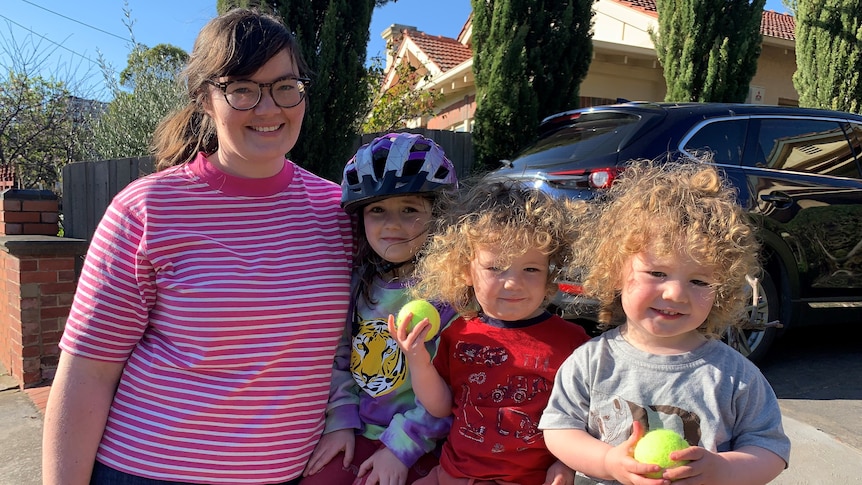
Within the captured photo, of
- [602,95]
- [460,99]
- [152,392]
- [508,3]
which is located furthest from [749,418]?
[460,99]

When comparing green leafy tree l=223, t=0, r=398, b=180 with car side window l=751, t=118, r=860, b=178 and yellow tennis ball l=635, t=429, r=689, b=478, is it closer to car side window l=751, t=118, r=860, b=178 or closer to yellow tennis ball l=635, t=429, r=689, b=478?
car side window l=751, t=118, r=860, b=178

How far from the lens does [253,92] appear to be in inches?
71.8

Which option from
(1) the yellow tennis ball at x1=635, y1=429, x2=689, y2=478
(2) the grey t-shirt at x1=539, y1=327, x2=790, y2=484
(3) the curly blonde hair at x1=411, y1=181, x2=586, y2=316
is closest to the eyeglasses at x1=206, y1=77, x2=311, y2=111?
(3) the curly blonde hair at x1=411, y1=181, x2=586, y2=316

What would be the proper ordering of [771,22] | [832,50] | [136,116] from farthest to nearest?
[771,22], [832,50], [136,116]

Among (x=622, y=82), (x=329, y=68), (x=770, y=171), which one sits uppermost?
(x=622, y=82)

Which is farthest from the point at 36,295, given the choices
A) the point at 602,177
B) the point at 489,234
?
the point at 489,234

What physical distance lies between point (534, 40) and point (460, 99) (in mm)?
8174

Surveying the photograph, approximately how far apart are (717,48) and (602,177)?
20.6 feet

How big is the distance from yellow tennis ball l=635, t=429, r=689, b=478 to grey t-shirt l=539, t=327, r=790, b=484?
0.11m

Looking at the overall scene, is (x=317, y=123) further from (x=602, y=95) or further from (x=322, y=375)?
(x=602, y=95)

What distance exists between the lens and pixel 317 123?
6.40 meters

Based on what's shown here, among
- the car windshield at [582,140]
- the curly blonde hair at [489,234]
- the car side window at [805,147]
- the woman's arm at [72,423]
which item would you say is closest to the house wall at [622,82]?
the car side window at [805,147]

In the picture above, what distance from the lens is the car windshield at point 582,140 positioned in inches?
178

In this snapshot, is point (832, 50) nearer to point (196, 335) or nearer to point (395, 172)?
point (395, 172)
